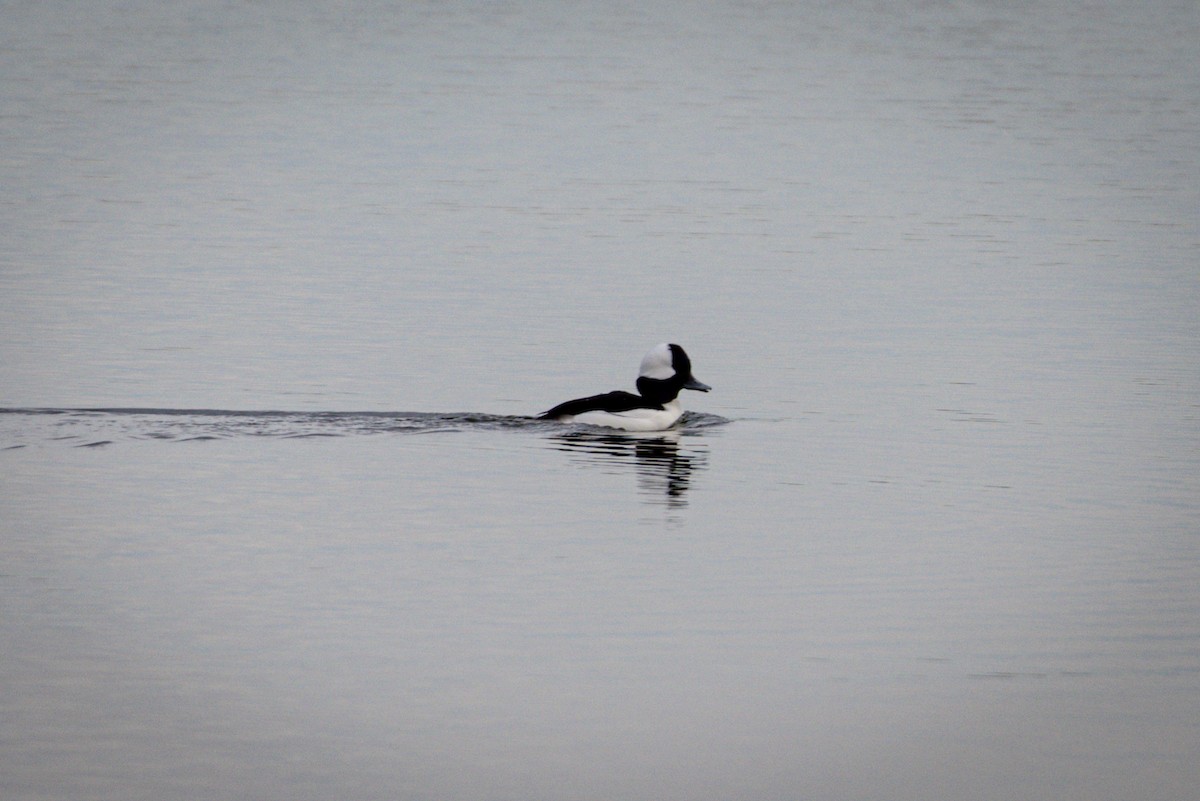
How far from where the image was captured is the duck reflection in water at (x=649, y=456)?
14.2 m

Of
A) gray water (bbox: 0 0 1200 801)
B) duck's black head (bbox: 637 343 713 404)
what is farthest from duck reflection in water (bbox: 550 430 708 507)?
duck's black head (bbox: 637 343 713 404)

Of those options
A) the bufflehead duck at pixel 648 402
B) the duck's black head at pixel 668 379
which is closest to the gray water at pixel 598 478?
the bufflehead duck at pixel 648 402

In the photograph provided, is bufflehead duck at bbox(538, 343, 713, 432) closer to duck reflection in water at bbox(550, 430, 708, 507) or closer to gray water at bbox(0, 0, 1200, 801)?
duck reflection in water at bbox(550, 430, 708, 507)

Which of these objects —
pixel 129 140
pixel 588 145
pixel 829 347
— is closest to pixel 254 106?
pixel 129 140

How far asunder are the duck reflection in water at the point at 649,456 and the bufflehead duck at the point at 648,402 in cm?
12

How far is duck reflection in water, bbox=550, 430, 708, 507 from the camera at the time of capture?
46.7ft

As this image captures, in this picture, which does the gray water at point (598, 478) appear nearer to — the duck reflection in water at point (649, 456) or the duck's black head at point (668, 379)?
the duck reflection in water at point (649, 456)

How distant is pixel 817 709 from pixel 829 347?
1188 centimetres

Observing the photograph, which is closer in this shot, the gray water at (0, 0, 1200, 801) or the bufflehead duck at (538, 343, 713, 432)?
the gray water at (0, 0, 1200, 801)

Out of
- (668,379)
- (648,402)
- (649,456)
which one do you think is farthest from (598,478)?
(668,379)

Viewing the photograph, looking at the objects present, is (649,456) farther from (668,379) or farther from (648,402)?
(668,379)

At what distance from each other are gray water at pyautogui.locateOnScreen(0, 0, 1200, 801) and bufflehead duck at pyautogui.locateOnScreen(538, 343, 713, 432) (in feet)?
0.74

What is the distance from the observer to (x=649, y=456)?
628 inches

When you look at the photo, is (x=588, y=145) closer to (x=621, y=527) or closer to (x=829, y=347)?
(x=829, y=347)
